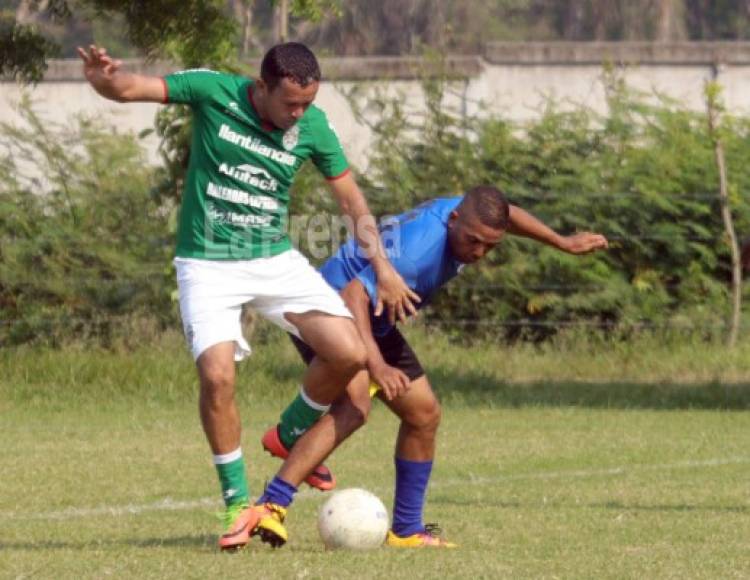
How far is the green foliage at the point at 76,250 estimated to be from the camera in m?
18.3

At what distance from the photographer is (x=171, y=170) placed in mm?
17531

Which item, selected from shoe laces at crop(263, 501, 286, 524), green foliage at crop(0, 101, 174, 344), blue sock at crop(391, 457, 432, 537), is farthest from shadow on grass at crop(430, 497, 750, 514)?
green foliage at crop(0, 101, 174, 344)

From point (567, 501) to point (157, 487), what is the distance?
238 centimetres

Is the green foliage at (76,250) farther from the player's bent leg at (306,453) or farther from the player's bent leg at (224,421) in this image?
the player's bent leg at (224,421)

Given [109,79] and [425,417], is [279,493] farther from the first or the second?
[109,79]

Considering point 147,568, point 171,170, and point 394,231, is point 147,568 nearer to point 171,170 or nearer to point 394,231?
point 394,231

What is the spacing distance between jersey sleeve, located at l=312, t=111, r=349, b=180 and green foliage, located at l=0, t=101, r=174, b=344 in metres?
10.5

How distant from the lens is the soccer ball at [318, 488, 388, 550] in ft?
23.9

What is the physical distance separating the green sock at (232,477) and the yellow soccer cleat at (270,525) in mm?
103

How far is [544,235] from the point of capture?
8164 mm

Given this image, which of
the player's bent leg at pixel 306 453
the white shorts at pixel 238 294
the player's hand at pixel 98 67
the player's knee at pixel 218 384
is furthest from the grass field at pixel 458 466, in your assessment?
the player's hand at pixel 98 67

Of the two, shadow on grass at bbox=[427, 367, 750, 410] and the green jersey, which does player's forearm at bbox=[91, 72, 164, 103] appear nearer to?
the green jersey

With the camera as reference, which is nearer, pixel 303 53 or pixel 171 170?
pixel 303 53

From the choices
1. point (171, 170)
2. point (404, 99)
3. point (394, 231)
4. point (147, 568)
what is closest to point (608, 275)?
point (404, 99)
